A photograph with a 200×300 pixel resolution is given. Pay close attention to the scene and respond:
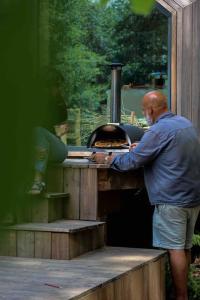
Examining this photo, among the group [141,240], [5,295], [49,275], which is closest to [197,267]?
[141,240]

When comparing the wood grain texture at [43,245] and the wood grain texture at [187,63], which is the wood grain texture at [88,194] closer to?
the wood grain texture at [43,245]

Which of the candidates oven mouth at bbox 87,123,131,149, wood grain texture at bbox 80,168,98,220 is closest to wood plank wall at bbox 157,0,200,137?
oven mouth at bbox 87,123,131,149

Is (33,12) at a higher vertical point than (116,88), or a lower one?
lower

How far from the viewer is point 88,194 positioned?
5160 millimetres

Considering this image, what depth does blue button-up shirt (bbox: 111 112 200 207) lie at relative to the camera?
15.5 ft

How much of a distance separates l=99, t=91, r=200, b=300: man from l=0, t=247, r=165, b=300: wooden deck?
15 centimetres

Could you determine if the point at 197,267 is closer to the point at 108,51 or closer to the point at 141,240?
the point at 141,240

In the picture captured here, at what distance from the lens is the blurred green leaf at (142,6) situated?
31.2 inches

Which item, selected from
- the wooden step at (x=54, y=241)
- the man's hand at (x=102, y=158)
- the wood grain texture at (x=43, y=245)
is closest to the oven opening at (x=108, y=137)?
the man's hand at (x=102, y=158)

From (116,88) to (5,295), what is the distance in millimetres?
4352

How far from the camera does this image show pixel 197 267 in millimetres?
5637

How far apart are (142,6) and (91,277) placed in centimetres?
327

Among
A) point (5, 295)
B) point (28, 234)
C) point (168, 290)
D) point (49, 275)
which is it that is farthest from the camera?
point (168, 290)

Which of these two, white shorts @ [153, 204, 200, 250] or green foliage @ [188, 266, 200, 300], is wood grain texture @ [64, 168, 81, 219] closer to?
white shorts @ [153, 204, 200, 250]
